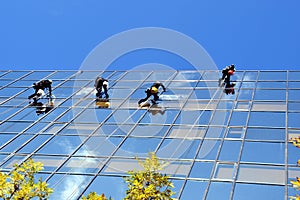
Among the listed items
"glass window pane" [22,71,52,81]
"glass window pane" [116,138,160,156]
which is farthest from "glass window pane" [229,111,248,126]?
"glass window pane" [22,71,52,81]

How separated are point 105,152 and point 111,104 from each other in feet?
19.0

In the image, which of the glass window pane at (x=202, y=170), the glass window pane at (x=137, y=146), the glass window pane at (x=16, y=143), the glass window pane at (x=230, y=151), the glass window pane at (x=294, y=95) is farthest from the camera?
the glass window pane at (x=294, y=95)

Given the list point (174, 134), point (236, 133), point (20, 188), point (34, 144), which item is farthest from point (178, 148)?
point (20, 188)

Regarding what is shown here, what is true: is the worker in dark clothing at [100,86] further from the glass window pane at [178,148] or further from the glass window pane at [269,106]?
the glass window pane at [269,106]

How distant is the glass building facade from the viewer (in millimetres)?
15773

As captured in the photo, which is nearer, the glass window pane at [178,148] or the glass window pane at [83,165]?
the glass window pane at [83,165]

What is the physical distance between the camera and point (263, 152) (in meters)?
17.5

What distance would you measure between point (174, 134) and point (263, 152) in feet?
11.9

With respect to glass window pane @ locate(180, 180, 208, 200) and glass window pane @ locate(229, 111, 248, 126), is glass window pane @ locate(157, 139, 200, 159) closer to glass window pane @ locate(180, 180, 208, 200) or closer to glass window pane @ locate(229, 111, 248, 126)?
glass window pane @ locate(180, 180, 208, 200)

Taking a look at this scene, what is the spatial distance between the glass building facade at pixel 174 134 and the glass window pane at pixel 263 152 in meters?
0.03

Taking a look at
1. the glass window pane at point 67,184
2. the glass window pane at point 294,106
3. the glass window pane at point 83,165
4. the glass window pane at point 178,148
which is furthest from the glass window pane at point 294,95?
the glass window pane at point 67,184

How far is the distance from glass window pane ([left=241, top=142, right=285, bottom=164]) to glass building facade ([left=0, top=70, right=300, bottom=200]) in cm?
3

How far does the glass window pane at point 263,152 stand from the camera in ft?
55.2

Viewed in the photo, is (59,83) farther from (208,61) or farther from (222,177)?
(222,177)
